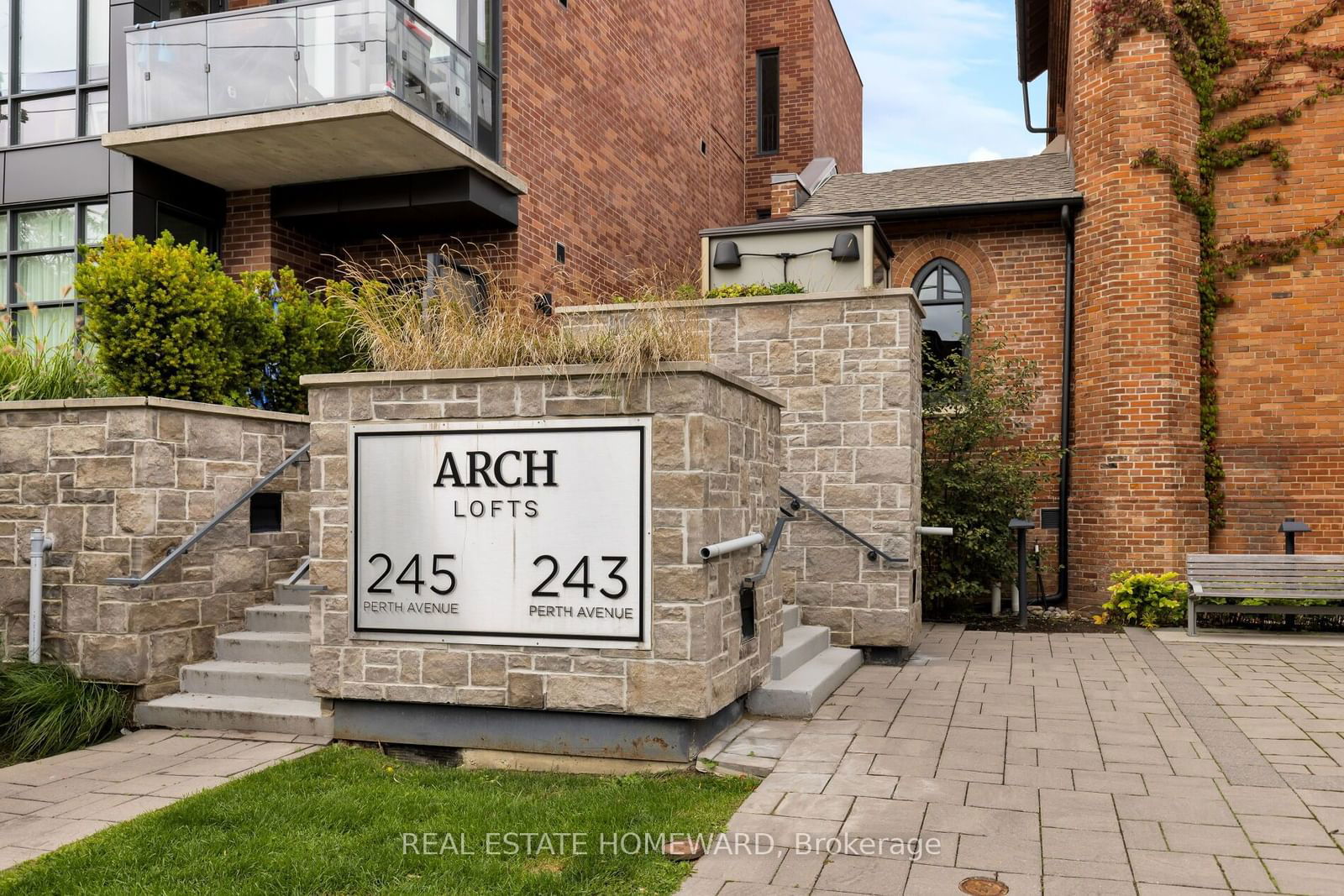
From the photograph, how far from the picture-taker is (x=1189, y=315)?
38.2 feet

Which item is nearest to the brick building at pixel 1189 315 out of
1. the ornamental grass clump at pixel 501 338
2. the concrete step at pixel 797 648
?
the concrete step at pixel 797 648

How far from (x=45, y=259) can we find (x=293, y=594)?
6.60 m

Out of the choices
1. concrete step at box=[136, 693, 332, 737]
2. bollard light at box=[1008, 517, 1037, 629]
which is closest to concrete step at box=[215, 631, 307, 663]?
concrete step at box=[136, 693, 332, 737]

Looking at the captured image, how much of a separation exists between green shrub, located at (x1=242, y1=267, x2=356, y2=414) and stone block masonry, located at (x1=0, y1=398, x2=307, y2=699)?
63.8 inches

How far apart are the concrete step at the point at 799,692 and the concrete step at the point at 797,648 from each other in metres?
0.05

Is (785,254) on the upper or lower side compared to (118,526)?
upper

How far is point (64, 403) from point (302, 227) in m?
5.66

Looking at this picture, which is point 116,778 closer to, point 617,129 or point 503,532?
point 503,532

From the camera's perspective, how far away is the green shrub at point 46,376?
703 cm

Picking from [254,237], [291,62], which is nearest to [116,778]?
[291,62]

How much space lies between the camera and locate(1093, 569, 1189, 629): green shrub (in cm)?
1065

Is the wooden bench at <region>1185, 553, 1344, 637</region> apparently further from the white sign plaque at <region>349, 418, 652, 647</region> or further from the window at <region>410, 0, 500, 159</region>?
the window at <region>410, 0, 500, 159</region>

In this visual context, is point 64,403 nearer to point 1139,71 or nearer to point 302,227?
point 302,227

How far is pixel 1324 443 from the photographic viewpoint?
37.4ft
